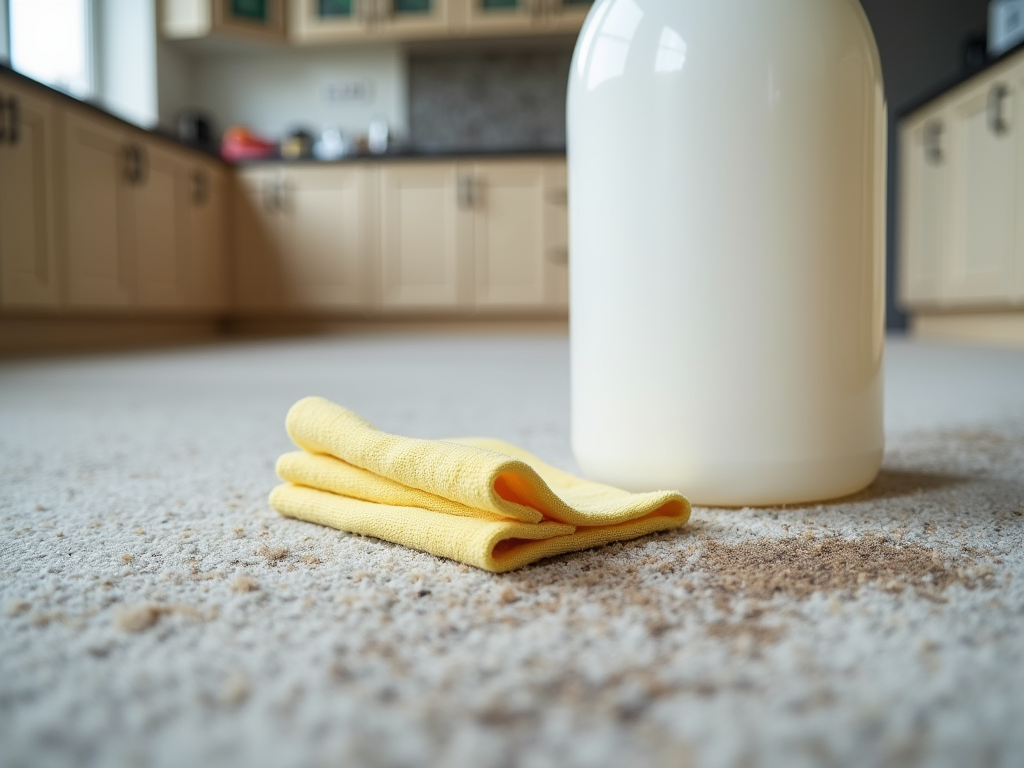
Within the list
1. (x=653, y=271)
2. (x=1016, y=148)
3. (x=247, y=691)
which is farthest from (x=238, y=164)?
(x=247, y=691)

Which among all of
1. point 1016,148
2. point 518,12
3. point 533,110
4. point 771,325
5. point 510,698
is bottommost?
point 510,698

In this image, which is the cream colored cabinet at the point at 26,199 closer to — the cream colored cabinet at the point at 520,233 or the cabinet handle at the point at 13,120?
the cabinet handle at the point at 13,120

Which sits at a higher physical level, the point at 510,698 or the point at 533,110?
the point at 533,110

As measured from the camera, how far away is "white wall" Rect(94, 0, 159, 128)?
14.3ft

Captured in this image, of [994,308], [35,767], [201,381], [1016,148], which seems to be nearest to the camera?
[35,767]

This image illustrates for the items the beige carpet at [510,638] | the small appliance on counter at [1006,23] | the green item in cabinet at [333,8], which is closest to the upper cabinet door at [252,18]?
the green item in cabinet at [333,8]

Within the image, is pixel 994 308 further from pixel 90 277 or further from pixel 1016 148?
pixel 90 277

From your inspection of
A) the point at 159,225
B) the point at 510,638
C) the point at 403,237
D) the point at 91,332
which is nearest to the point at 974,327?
the point at 403,237

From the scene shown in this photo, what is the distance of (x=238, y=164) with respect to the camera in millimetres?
4223

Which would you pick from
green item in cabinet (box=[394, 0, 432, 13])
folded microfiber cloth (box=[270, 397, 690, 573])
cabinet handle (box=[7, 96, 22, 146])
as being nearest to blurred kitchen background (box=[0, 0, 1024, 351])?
green item in cabinet (box=[394, 0, 432, 13])

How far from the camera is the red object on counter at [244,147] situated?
4305mm

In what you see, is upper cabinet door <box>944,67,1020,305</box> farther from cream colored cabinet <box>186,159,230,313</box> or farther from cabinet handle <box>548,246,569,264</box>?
cream colored cabinet <box>186,159,230,313</box>

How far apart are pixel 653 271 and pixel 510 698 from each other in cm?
39

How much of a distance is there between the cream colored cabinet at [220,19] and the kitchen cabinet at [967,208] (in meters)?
3.23
